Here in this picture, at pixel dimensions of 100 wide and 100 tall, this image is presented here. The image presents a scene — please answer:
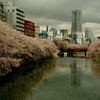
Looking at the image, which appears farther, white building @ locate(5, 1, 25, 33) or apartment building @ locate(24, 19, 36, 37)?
apartment building @ locate(24, 19, 36, 37)

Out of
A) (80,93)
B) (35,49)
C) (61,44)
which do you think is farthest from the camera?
(61,44)

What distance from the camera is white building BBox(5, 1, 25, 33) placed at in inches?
2760

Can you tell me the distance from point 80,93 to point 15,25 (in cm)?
5971

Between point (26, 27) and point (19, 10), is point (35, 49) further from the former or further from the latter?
point (26, 27)

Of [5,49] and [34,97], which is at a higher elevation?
[5,49]

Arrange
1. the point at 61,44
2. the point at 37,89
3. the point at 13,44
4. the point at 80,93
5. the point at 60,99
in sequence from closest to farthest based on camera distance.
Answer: the point at 60,99, the point at 80,93, the point at 37,89, the point at 13,44, the point at 61,44

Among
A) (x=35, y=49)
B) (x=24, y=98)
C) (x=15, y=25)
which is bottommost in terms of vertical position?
(x=24, y=98)

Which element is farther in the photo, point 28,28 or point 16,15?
point 28,28

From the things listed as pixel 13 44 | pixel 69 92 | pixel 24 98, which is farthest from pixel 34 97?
pixel 13 44

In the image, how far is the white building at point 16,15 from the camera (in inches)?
2760

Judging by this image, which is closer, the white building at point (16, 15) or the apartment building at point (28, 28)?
the white building at point (16, 15)

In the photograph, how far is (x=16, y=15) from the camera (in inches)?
2788

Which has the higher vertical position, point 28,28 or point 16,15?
point 16,15

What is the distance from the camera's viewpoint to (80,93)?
14422mm
